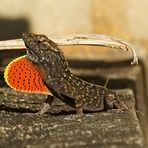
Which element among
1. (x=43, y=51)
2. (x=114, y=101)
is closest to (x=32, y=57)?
(x=43, y=51)

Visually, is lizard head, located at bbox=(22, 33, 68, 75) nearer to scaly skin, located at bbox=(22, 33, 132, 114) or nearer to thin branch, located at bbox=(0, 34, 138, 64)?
scaly skin, located at bbox=(22, 33, 132, 114)

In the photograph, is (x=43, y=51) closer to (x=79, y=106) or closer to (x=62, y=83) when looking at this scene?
(x=62, y=83)

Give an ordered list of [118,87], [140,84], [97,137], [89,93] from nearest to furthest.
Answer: [97,137]
[89,93]
[118,87]
[140,84]

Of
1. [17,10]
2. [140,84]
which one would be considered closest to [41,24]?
[17,10]

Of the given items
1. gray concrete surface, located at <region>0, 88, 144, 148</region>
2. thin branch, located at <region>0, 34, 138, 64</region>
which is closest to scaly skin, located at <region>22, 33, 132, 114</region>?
gray concrete surface, located at <region>0, 88, 144, 148</region>

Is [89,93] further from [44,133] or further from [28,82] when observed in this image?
[44,133]

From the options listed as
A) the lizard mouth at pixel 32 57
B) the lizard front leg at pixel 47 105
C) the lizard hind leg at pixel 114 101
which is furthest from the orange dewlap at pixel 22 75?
the lizard hind leg at pixel 114 101

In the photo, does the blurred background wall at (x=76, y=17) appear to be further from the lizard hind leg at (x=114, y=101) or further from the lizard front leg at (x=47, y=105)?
the lizard front leg at (x=47, y=105)
